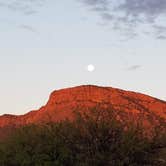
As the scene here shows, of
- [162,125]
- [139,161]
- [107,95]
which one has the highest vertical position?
[107,95]

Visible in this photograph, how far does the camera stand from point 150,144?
22.1 m

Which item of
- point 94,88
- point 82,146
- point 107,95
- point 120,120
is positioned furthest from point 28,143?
point 94,88

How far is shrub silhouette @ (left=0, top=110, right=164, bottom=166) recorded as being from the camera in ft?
70.8

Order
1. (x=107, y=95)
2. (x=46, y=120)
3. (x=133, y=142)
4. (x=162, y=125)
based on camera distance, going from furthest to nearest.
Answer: (x=107, y=95) < (x=46, y=120) < (x=162, y=125) < (x=133, y=142)

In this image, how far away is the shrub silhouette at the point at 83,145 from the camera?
2158 centimetres

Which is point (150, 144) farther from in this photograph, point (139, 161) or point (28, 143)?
point (28, 143)

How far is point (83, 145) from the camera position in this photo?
2223 centimetres

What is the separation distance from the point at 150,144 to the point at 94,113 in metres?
2.58

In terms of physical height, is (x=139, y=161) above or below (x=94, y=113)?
below

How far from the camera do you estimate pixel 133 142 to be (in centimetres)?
2156

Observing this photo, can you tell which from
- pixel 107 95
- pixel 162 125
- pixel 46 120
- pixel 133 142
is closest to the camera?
pixel 133 142

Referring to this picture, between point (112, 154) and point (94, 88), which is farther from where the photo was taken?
point (94, 88)

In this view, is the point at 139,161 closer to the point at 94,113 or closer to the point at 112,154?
the point at 112,154

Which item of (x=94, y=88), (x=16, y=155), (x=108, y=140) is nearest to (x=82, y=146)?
(x=108, y=140)
